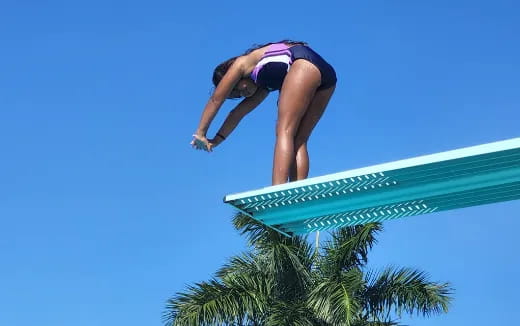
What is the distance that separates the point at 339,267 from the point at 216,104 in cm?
1330

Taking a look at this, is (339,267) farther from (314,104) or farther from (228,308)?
(314,104)

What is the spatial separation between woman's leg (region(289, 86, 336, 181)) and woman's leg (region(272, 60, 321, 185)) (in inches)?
11.9

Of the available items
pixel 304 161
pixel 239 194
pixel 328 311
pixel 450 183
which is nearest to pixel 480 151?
pixel 450 183

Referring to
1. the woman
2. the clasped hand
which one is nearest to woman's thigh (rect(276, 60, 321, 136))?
the woman

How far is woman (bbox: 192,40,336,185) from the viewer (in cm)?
884

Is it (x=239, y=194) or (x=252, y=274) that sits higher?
(x=252, y=274)

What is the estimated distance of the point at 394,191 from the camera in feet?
24.7

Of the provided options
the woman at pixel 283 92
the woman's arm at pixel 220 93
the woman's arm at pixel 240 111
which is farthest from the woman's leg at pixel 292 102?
the woman's arm at pixel 240 111

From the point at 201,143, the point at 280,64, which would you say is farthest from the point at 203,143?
the point at 280,64

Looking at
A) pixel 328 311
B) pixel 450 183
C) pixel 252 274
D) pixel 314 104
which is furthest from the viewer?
pixel 252 274

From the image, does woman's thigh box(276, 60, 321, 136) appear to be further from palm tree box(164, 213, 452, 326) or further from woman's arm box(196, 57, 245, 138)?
palm tree box(164, 213, 452, 326)

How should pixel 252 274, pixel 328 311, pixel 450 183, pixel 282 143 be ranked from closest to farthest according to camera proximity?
pixel 450 183 < pixel 282 143 < pixel 328 311 < pixel 252 274

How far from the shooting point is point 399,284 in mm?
21594

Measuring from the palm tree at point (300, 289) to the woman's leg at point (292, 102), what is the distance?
11922 mm
